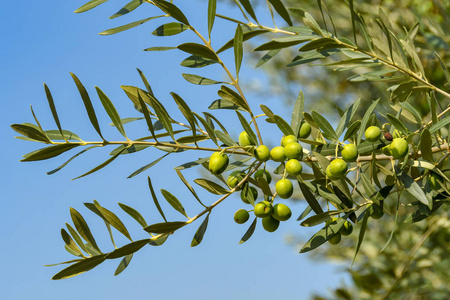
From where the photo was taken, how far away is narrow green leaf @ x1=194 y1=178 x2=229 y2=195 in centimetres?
65

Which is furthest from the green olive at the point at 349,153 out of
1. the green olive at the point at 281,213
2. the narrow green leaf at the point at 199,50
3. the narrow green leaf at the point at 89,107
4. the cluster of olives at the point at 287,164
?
the narrow green leaf at the point at 89,107

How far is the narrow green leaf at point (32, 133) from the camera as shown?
0.62 m

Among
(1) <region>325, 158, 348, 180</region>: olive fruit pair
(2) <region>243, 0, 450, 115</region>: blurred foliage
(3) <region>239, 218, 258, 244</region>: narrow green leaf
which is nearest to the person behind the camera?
(1) <region>325, 158, 348, 180</region>: olive fruit pair

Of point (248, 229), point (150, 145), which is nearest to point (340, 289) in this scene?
point (248, 229)

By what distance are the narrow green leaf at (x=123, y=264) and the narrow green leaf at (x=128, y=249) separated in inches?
1.4

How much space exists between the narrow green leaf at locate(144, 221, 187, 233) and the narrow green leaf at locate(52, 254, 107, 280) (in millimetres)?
72

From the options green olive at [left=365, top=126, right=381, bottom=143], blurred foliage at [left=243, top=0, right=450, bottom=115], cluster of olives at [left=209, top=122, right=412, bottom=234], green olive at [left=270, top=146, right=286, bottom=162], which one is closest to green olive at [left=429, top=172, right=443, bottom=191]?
cluster of olives at [left=209, top=122, right=412, bottom=234]

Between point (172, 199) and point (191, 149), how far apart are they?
7cm

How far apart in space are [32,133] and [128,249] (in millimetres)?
199

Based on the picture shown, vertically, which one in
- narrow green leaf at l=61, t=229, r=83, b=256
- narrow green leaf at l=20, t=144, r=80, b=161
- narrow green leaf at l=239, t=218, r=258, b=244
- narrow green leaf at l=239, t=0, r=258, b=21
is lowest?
narrow green leaf at l=239, t=218, r=258, b=244

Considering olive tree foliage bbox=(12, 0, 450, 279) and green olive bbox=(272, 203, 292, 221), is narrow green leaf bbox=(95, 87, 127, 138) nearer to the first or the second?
olive tree foliage bbox=(12, 0, 450, 279)

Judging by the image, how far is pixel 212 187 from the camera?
0.66 meters

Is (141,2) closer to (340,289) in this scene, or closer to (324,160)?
(324,160)

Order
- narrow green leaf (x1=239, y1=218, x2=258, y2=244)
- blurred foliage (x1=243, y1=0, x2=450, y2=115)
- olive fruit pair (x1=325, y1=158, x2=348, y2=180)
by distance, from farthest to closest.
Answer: blurred foliage (x1=243, y1=0, x2=450, y2=115), narrow green leaf (x1=239, y1=218, x2=258, y2=244), olive fruit pair (x1=325, y1=158, x2=348, y2=180)
